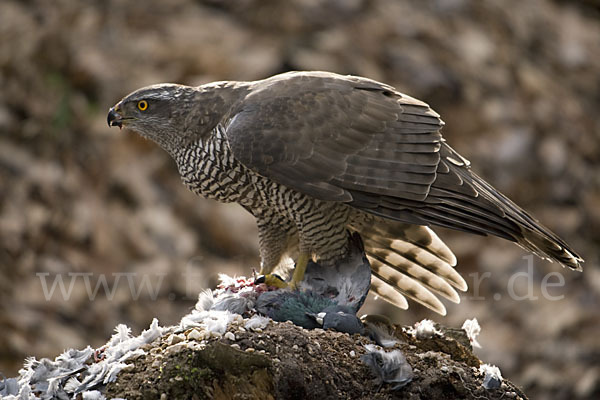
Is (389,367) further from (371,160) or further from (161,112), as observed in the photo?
(161,112)

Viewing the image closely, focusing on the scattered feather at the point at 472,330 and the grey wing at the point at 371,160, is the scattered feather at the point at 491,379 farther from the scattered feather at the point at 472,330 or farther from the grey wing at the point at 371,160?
the grey wing at the point at 371,160

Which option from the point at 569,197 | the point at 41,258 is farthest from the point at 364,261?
the point at 569,197

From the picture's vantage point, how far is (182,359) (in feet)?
10.4

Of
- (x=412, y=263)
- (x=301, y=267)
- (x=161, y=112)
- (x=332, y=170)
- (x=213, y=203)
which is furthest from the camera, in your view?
(x=213, y=203)

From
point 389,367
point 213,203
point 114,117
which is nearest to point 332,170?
point 389,367

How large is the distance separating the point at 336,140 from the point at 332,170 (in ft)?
0.62

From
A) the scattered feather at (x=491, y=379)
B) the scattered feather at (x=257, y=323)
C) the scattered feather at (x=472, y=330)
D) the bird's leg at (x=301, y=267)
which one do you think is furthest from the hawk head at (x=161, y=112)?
the scattered feather at (x=491, y=379)

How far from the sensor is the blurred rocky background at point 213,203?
25.2 feet

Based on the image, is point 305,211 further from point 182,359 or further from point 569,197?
point 569,197

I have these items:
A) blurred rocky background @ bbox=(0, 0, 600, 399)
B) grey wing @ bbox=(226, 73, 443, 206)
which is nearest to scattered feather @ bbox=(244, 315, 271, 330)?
grey wing @ bbox=(226, 73, 443, 206)

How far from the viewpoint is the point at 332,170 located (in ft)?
13.4

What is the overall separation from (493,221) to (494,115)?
208 inches

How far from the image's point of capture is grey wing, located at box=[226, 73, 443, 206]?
4023 millimetres

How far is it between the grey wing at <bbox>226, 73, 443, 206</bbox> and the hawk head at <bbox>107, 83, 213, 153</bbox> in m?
0.35
